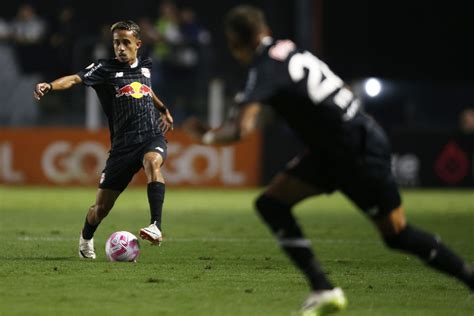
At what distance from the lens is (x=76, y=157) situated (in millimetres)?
22953

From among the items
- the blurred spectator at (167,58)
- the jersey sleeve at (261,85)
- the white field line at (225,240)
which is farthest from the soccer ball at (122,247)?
the blurred spectator at (167,58)

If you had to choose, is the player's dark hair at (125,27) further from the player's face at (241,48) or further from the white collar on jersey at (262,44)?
the white collar on jersey at (262,44)

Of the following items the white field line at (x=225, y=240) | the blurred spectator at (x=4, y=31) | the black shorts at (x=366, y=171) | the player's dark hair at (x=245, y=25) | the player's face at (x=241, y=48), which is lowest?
the white field line at (x=225, y=240)

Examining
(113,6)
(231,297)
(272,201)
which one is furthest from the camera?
(113,6)

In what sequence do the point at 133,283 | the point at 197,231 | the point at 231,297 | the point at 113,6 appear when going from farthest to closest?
1. the point at 113,6
2. the point at 197,231
3. the point at 133,283
4. the point at 231,297

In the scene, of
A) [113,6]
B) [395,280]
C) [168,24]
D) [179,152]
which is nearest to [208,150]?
[179,152]

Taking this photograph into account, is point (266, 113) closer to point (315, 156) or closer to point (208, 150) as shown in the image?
point (208, 150)

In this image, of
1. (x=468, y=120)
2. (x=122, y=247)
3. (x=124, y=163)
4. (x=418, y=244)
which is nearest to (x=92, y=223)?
(x=122, y=247)

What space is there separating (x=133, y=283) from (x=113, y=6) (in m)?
17.9

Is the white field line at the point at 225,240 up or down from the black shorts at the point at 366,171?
down

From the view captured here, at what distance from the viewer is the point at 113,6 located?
25750 millimetres

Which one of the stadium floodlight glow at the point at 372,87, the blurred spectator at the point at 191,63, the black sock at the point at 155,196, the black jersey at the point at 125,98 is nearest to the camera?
the black sock at the point at 155,196

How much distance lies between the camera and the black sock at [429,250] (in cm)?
704

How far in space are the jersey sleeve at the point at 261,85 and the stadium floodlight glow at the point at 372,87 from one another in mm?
19412
